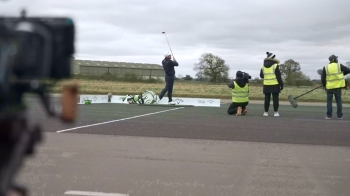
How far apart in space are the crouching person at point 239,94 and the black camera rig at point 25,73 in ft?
45.3

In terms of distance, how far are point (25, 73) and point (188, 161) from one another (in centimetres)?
601

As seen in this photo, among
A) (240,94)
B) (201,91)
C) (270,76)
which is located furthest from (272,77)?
(201,91)

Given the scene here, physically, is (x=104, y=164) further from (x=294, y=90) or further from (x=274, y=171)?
(x=294, y=90)

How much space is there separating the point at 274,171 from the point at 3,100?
574 cm

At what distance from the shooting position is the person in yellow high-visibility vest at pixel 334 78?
46.3 feet

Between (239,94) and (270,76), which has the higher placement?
(270,76)

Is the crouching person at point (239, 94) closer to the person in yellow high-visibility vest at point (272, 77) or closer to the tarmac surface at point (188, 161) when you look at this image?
the person in yellow high-visibility vest at point (272, 77)

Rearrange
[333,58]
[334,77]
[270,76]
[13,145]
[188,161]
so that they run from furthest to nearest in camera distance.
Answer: [270,76] → [333,58] → [334,77] → [188,161] → [13,145]

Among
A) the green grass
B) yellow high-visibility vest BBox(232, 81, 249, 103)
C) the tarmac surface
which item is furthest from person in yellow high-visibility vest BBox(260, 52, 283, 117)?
the green grass

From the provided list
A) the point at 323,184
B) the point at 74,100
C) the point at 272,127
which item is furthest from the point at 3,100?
the point at 272,127

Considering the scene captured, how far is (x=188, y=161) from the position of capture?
286 inches

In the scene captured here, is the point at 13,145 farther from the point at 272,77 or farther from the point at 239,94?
the point at 239,94

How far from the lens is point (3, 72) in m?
1.30

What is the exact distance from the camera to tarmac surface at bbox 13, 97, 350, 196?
19.0 ft
